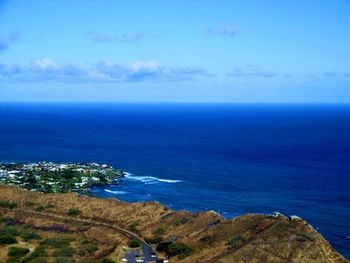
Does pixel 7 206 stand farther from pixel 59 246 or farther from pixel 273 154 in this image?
pixel 273 154

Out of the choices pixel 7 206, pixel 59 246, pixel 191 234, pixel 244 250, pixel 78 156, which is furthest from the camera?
pixel 78 156

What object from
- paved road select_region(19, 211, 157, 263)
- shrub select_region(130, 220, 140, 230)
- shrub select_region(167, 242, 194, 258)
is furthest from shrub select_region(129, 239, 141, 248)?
shrub select_region(130, 220, 140, 230)

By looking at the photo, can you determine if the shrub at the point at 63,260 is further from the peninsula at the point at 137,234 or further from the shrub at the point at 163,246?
the shrub at the point at 163,246

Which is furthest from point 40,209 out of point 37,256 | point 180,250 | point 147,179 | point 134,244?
point 147,179

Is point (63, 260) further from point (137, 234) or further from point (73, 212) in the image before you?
point (73, 212)

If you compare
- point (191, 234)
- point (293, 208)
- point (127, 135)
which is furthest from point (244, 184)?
point (127, 135)

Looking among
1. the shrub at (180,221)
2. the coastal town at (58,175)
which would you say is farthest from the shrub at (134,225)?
the coastal town at (58,175)

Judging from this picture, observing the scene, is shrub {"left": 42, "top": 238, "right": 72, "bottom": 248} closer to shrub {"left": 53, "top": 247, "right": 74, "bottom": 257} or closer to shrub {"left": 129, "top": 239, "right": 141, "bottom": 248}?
shrub {"left": 53, "top": 247, "right": 74, "bottom": 257}
